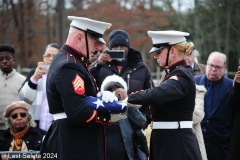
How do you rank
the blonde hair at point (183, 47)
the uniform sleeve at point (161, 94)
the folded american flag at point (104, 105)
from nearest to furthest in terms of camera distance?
the folded american flag at point (104, 105) → the uniform sleeve at point (161, 94) → the blonde hair at point (183, 47)

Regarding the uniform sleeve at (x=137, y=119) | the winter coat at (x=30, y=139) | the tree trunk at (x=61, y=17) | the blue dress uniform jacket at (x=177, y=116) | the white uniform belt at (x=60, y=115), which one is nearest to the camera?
the white uniform belt at (x=60, y=115)

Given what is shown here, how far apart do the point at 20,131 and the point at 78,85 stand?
2.82 meters

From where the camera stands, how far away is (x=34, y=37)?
117ft

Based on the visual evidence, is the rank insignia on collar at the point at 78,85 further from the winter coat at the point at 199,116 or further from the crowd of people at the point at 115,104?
the winter coat at the point at 199,116

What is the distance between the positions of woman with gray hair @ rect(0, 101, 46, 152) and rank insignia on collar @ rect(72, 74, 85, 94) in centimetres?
264

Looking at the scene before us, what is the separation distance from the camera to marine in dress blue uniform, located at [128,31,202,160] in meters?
4.86

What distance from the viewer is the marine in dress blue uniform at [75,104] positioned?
413 centimetres

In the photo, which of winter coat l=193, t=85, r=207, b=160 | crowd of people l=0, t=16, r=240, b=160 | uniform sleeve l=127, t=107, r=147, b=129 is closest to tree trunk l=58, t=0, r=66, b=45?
crowd of people l=0, t=16, r=240, b=160

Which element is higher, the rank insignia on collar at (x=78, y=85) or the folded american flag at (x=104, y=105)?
the rank insignia on collar at (x=78, y=85)

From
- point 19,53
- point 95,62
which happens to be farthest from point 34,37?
point 95,62

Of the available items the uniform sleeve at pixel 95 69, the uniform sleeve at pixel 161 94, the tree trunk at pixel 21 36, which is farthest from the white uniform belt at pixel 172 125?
the tree trunk at pixel 21 36

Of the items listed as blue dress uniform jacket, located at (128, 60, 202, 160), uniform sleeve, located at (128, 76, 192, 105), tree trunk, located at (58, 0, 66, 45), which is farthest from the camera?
tree trunk, located at (58, 0, 66, 45)

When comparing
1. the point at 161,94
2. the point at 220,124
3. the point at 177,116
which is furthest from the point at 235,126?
the point at 161,94

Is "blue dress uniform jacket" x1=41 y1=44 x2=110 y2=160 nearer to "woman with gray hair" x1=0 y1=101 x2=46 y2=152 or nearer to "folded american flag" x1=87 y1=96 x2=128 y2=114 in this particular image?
"folded american flag" x1=87 y1=96 x2=128 y2=114
